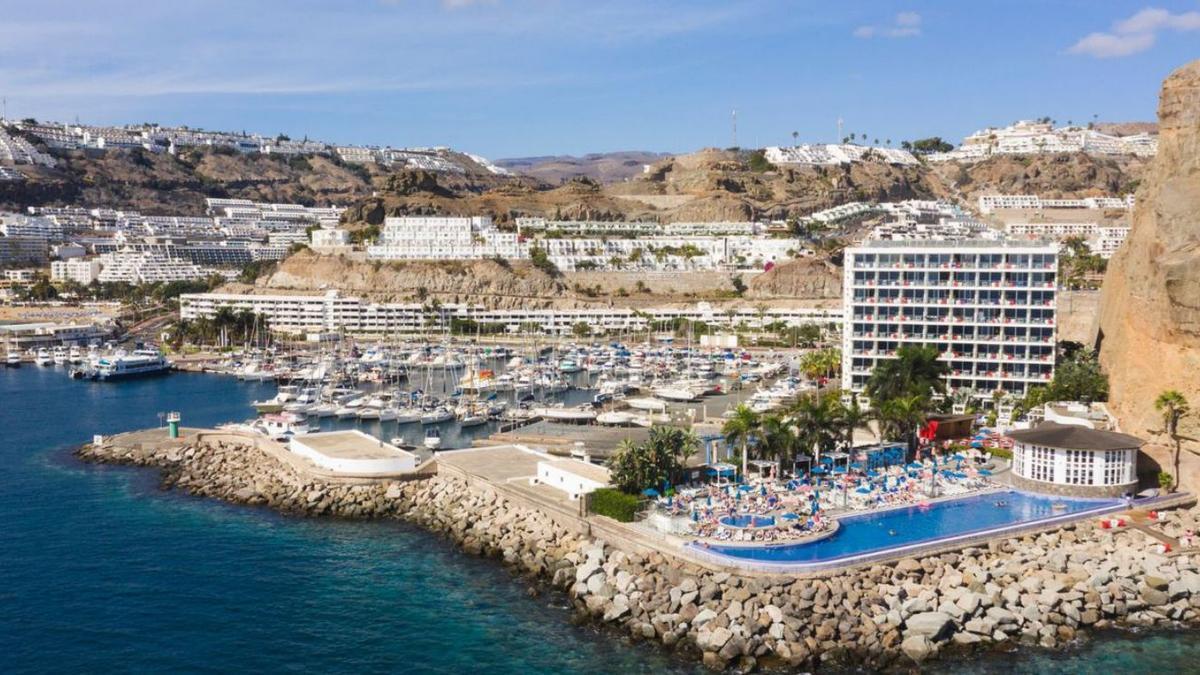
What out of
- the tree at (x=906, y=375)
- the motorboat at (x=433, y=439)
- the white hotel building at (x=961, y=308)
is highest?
the white hotel building at (x=961, y=308)

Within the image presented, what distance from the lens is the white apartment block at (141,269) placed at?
530 ft

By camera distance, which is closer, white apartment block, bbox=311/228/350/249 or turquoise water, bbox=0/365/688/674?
turquoise water, bbox=0/365/688/674

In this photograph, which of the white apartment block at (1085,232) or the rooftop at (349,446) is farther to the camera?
the white apartment block at (1085,232)

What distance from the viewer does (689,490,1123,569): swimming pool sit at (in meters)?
31.4

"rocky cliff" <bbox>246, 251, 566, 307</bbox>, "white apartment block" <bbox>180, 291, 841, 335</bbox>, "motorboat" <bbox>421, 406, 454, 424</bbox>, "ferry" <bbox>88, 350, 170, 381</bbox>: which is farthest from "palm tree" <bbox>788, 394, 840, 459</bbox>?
"rocky cliff" <bbox>246, 251, 566, 307</bbox>

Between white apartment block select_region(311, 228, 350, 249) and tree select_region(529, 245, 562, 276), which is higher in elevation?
white apartment block select_region(311, 228, 350, 249)

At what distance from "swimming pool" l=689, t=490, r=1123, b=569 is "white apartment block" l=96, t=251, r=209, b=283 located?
146m

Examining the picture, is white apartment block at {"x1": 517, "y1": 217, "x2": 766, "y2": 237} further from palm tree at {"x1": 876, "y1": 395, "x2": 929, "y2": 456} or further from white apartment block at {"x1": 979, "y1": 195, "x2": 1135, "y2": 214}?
palm tree at {"x1": 876, "y1": 395, "x2": 929, "y2": 456}

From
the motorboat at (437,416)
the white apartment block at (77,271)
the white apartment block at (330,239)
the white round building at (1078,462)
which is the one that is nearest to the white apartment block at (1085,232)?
the white apartment block at (330,239)

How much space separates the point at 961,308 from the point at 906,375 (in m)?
7.77

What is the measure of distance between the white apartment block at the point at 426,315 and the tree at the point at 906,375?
61.3 metres

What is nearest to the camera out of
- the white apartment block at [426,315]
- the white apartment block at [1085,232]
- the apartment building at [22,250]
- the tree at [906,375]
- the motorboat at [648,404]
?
the tree at [906,375]

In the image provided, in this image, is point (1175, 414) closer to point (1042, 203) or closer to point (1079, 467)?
point (1079, 467)

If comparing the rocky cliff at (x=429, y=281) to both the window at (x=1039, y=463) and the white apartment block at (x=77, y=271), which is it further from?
the window at (x=1039, y=463)
